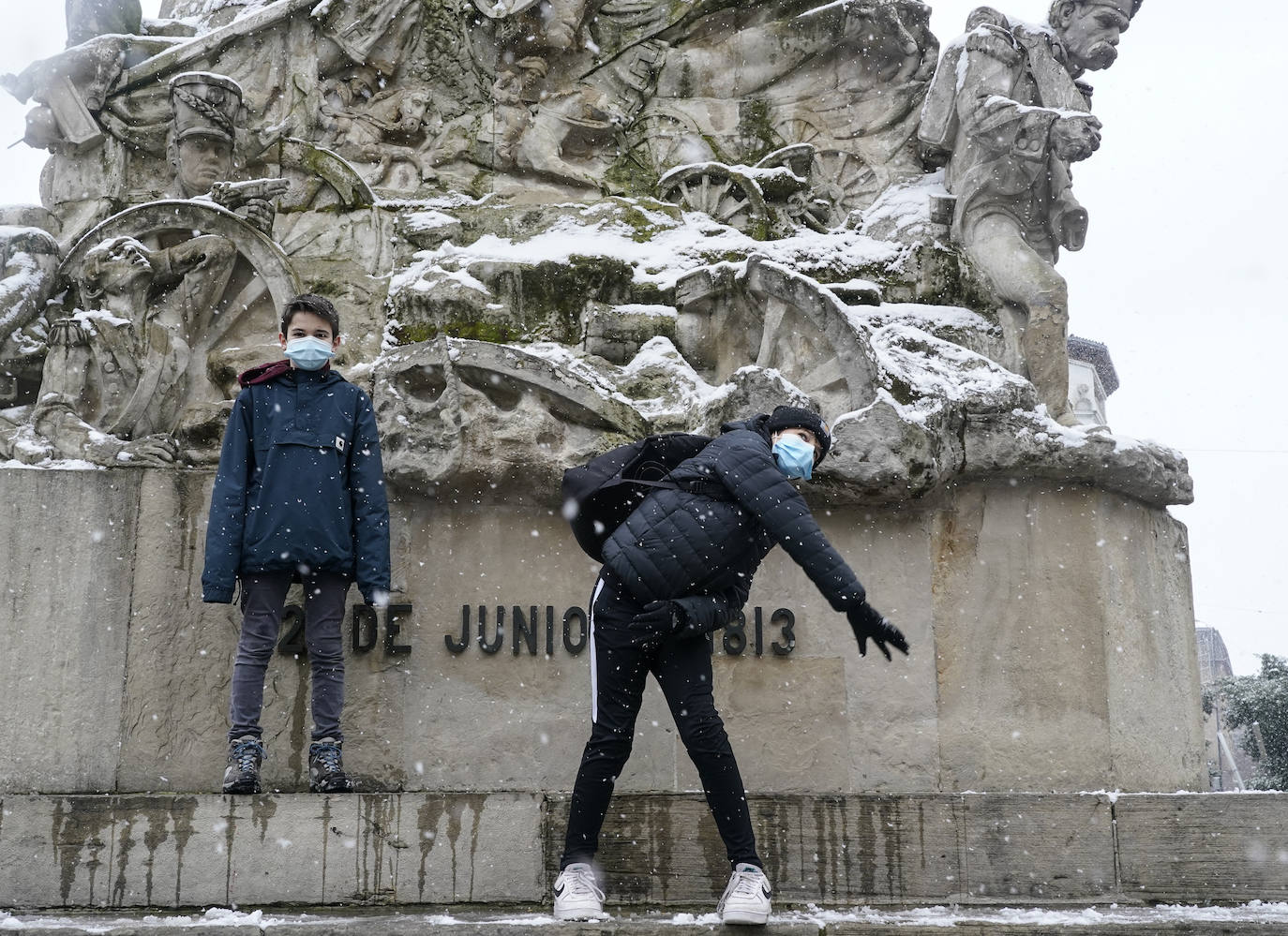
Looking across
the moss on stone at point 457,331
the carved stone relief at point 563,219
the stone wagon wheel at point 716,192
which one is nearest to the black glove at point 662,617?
the carved stone relief at point 563,219

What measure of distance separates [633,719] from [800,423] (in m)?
1.16

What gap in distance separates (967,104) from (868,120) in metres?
1.02

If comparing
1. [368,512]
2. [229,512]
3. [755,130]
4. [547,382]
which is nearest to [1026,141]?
[755,130]

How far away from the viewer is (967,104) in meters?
8.01

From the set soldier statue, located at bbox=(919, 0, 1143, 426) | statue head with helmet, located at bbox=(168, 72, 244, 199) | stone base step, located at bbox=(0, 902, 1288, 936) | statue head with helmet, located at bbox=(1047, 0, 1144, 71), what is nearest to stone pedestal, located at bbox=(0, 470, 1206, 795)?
soldier statue, located at bbox=(919, 0, 1143, 426)

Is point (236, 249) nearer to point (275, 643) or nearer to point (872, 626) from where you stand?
point (275, 643)

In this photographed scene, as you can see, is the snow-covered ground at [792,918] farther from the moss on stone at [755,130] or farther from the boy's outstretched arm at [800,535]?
the moss on stone at [755,130]

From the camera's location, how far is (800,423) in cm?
493

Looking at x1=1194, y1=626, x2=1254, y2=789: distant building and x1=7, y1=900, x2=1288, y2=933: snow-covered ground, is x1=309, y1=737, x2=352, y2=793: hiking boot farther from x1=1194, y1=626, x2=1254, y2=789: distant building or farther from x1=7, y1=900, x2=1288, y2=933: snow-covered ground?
x1=1194, y1=626, x2=1254, y2=789: distant building

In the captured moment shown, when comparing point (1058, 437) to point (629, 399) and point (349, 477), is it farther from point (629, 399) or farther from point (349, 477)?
point (349, 477)

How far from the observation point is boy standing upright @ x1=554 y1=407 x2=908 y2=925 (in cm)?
448

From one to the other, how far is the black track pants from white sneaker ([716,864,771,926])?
2.4 inches

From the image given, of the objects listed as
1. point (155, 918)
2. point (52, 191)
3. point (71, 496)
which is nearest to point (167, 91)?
point (52, 191)

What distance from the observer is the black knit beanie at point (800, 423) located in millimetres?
4938
